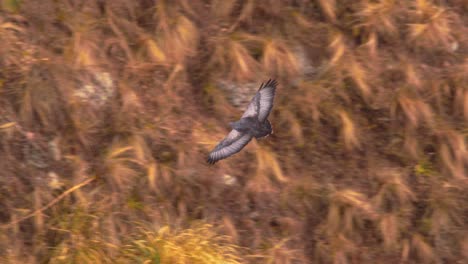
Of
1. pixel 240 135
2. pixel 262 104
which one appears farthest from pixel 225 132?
pixel 240 135

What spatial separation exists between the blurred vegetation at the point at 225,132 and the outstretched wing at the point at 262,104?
0.66 metres

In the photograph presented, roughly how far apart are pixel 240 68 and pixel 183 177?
112 centimetres

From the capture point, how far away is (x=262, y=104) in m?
5.43

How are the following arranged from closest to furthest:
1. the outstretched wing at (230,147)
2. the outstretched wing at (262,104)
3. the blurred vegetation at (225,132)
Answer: the outstretched wing at (230,147) < the outstretched wing at (262,104) < the blurred vegetation at (225,132)

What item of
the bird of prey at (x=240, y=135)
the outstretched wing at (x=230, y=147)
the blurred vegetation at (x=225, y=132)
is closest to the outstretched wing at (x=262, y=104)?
the bird of prey at (x=240, y=135)

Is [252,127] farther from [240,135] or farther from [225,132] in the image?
[225,132]

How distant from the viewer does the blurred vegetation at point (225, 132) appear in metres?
5.52

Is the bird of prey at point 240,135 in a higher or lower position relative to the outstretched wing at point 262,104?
lower

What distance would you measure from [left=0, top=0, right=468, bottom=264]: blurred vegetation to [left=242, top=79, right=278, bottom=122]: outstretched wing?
2.18ft

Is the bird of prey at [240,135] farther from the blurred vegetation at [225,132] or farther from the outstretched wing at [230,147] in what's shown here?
the blurred vegetation at [225,132]

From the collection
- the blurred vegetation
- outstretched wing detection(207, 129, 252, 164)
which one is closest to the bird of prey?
outstretched wing detection(207, 129, 252, 164)

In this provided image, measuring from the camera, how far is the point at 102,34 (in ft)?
20.8

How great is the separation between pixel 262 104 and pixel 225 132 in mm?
785

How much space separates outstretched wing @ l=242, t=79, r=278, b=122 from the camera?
17.6 feet
